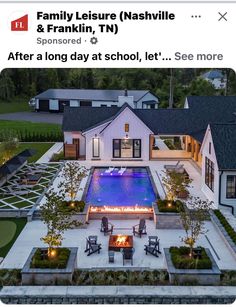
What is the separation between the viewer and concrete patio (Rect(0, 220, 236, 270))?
15.5m

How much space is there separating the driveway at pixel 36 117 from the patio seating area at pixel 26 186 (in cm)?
2303

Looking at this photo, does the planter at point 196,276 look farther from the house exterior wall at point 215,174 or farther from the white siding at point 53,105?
the white siding at point 53,105

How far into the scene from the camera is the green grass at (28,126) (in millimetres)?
46094

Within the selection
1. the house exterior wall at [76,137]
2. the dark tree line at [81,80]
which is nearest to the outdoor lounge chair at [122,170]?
the house exterior wall at [76,137]

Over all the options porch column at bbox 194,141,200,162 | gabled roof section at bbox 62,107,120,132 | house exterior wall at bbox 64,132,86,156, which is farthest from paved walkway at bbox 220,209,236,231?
house exterior wall at bbox 64,132,86,156

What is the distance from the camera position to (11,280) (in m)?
14.1

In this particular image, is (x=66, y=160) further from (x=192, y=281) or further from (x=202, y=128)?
(x=192, y=281)

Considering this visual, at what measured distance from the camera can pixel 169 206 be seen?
2033cm

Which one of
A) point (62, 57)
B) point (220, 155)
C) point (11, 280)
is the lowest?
→ point (11, 280)

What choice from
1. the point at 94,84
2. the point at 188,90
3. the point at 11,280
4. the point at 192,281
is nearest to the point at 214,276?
the point at 192,281

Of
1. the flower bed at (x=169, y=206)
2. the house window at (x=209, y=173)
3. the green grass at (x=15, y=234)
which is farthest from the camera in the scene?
the house window at (x=209, y=173)

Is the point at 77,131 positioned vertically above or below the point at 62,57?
below

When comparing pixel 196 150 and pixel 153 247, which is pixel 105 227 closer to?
pixel 153 247

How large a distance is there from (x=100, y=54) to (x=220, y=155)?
991cm
